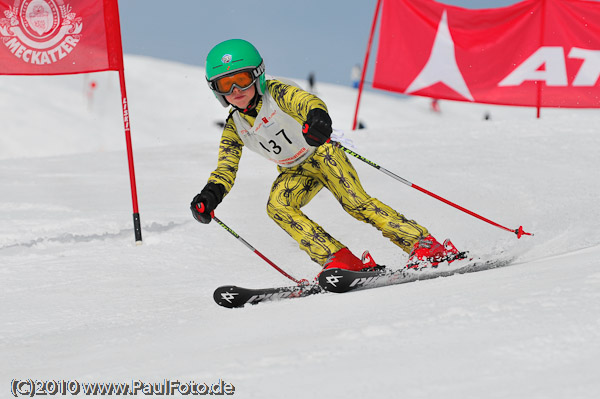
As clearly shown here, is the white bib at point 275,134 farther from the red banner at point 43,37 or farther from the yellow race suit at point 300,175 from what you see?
the red banner at point 43,37

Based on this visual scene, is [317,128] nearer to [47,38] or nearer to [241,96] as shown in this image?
[241,96]

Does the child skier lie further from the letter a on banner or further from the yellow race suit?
the letter a on banner

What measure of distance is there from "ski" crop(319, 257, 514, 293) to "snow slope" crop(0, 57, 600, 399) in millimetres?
138

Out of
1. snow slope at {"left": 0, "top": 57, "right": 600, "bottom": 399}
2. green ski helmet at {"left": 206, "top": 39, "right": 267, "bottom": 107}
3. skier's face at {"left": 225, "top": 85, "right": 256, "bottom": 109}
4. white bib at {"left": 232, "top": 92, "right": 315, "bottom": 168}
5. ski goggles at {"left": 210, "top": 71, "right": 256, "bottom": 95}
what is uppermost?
green ski helmet at {"left": 206, "top": 39, "right": 267, "bottom": 107}

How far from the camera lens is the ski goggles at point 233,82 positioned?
141 inches

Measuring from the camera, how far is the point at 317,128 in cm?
338

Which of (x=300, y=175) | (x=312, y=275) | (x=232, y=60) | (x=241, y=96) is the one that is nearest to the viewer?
(x=232, y=60)

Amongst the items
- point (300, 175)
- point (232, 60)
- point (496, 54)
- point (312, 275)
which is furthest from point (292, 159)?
point (496, 54)

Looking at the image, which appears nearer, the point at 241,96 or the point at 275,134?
the point at 241,96

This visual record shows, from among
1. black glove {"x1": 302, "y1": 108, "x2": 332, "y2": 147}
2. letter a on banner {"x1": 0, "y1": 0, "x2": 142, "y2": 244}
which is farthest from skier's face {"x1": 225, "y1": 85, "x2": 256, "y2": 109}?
letter a on banner {"x1": 0, "y1": 0, "x2": 142, "y2": 244}

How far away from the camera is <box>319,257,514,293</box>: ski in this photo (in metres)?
3.23

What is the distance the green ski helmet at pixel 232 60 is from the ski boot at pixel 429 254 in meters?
1.24

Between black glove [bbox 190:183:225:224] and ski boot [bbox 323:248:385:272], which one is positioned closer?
ski boot [bbox 323:248:385:272]

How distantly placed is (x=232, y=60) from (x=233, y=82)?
4.8 inches
